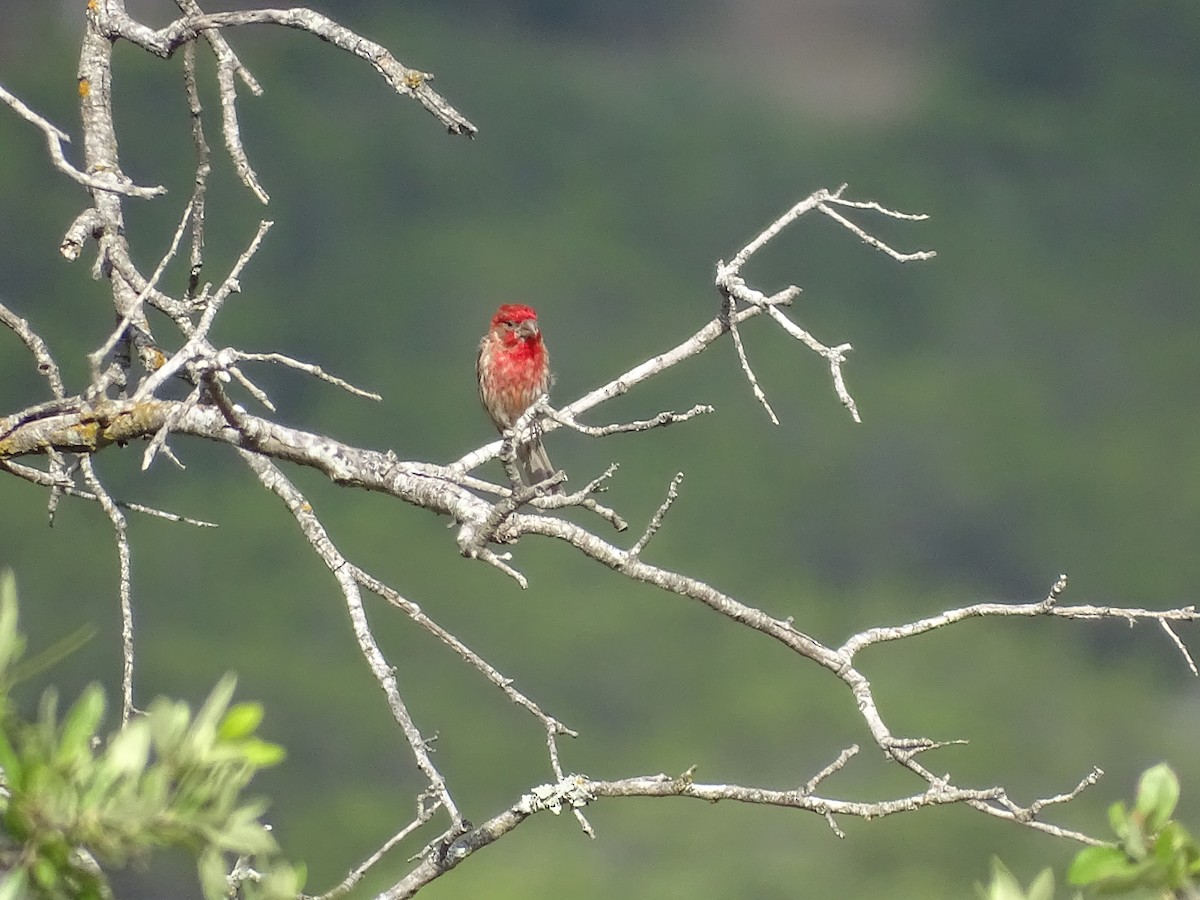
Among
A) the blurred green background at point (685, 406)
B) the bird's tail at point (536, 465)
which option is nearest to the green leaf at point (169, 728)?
the bird's tail at point (536, 465)

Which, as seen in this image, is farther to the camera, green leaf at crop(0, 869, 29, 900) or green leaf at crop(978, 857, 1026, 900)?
green leaf at crop(978, 857, 1026, 900)

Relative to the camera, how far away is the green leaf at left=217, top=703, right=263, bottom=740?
91.0 inches

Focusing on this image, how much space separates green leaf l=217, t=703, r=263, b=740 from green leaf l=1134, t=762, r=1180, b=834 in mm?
1111

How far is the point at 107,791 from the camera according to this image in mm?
2209

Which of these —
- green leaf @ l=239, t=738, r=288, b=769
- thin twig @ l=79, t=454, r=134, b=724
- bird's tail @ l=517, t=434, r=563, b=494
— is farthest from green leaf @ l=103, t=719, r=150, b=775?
bird's tail @ l=517, t=434, r=563, b=494

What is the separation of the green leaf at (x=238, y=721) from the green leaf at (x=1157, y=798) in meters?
1.11

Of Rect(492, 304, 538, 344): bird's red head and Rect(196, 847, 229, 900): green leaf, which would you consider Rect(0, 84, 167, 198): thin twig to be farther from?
Rect(492, 304, 538, 344): bird's red head

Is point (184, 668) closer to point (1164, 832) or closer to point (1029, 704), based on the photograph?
point (1029, 704)

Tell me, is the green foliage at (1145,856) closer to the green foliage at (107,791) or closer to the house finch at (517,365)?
the green foliage at (107,791)

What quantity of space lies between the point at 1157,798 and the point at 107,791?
1297 mm

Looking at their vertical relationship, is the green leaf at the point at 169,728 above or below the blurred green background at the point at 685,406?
below

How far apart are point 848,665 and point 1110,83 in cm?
3751

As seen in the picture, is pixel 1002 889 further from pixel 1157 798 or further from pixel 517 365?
pixel 517 365

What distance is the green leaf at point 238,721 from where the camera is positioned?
2.31 metres
